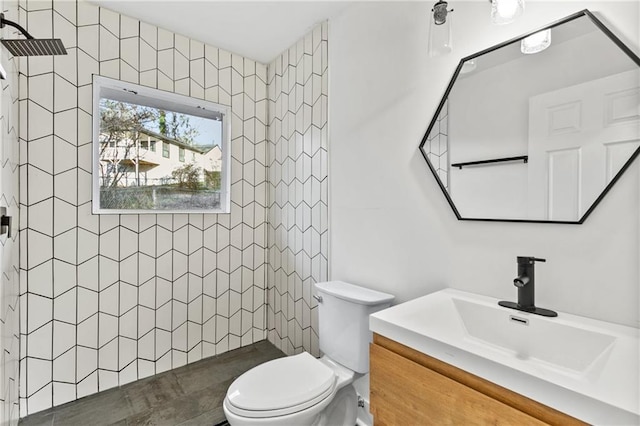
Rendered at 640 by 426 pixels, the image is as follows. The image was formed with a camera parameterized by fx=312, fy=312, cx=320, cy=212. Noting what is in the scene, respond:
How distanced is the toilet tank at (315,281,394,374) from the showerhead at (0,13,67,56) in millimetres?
1530

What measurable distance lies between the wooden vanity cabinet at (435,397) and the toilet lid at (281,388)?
0.40 m

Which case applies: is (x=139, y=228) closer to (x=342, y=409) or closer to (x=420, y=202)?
(x=342, y=409)

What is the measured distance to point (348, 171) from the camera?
6.16 feet

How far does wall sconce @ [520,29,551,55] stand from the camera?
42.9 inches

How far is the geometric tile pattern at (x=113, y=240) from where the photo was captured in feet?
5.77

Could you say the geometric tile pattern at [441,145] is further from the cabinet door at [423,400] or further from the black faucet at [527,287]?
the cabinet door at [423,400]

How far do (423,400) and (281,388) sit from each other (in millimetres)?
700

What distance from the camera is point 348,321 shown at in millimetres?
1561

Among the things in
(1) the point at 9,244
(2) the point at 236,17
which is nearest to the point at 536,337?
(1) the point at 9,244

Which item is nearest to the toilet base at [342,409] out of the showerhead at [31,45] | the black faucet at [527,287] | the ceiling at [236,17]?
the black faucet at [527,287]

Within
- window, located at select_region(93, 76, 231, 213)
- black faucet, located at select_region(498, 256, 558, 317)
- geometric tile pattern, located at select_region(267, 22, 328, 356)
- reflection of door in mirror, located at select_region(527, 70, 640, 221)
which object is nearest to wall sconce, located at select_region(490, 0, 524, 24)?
reflection of door in mirror, located at select_region(527, 70, 640, 221)

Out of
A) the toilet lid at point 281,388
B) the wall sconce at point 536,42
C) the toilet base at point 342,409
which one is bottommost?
the toilet base at point 342,409

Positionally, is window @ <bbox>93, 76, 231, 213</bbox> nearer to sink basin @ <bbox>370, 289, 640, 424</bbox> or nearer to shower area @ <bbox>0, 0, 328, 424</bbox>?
shower area @ <bbox>0, 0, 328, 424</bbox>

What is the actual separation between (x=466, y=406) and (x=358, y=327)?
2.47 ft
